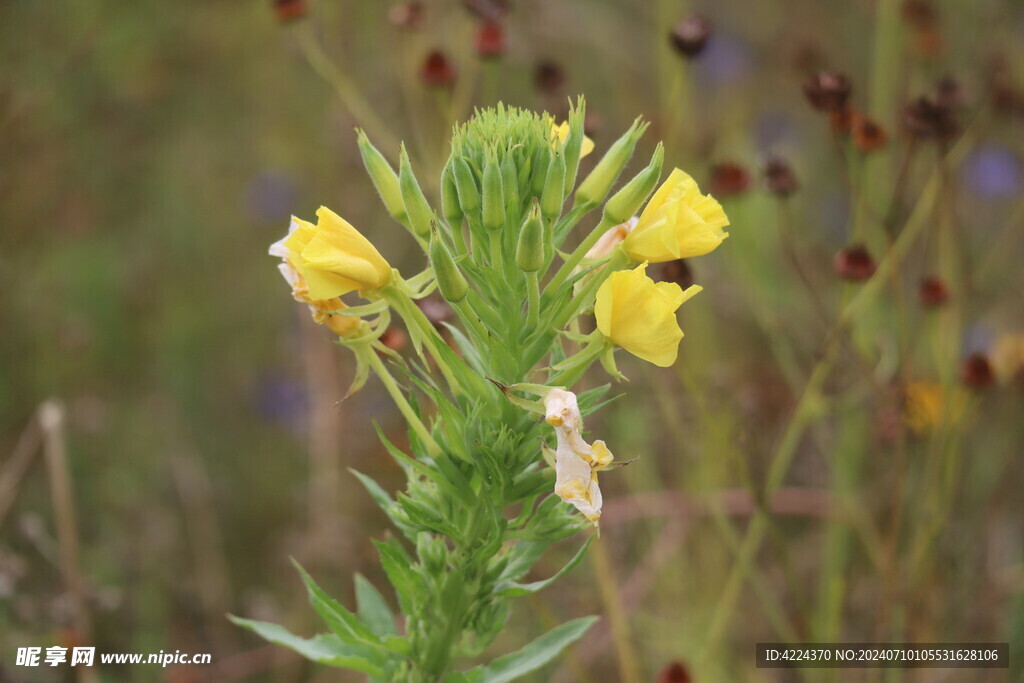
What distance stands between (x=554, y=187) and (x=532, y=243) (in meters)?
0.15

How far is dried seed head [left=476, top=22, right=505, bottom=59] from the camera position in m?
3.01

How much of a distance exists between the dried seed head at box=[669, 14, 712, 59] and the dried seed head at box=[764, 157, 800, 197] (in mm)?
473

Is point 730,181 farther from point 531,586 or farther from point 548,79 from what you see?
point 531,586

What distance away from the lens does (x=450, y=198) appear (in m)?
1.65

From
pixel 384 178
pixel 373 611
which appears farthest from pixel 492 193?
pixel 373 611

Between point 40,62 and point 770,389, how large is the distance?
13.7 feet

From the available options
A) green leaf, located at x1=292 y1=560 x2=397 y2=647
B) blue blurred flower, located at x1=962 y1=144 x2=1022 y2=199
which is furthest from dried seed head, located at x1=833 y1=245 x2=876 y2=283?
blue blurred flower, located at x1=962 y1=144 x2=1022 y2=199

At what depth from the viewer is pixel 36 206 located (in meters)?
4.82

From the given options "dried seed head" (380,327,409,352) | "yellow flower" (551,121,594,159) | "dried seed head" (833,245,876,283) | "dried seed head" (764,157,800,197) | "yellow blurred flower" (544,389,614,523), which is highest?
"dried seed head" (764,157,800,197)

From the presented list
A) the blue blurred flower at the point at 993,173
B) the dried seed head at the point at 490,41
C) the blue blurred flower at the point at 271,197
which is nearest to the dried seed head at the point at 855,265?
the dried seed head at the point at 490,41

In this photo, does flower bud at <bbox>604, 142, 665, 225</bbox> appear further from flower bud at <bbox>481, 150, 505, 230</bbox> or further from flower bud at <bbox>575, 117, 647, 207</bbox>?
flower bud at <bbox>481, 150, 505, 230</bbox>

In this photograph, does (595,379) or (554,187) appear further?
(595,379)

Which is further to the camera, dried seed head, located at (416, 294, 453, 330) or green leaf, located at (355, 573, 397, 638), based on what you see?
dried seed head, located at (416, 294, 453, 330)

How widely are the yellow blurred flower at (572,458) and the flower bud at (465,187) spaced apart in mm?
392
